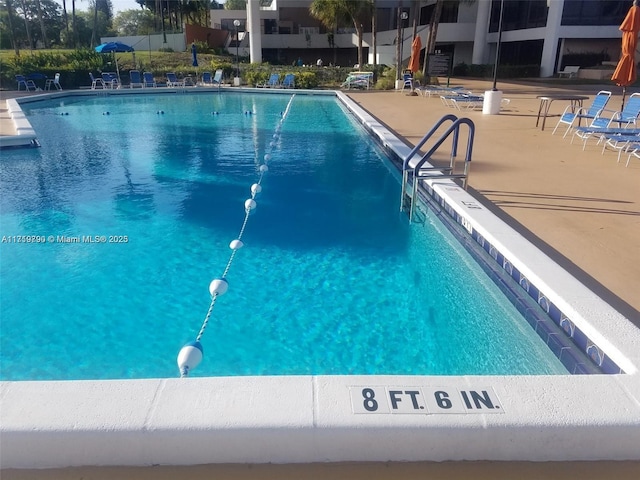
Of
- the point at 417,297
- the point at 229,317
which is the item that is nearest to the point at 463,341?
the point at 417,297

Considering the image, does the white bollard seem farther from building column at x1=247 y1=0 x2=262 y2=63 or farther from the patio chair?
building column at x1=247 y1=0 x2=262 y2=63

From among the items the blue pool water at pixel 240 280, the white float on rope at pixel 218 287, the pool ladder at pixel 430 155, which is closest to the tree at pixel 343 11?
the blue pool water at pixel 240 280

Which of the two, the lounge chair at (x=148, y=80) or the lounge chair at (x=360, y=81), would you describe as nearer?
the lounge chair at (x=360, y=81)

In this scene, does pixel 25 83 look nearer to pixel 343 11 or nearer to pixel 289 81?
pixel 289 81

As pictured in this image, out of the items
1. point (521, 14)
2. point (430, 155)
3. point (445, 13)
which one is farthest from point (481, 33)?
point (430, 155)

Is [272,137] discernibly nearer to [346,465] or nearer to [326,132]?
[326,132]

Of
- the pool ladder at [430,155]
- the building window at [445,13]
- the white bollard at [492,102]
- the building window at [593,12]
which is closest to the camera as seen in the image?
the pool ladder at [430,155]

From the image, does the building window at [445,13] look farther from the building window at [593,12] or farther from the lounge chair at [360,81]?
the lounge chair at [360,81]

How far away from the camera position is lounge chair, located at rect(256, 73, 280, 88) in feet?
73.5

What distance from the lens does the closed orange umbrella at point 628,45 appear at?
8320 millimetres

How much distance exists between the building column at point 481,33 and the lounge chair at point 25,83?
24.2 m

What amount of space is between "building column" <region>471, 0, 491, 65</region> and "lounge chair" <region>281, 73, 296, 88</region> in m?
13.5

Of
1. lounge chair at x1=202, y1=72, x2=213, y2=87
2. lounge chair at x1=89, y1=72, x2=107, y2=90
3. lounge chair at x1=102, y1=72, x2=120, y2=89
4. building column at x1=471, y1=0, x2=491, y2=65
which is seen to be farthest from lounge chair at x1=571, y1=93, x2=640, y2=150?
building column at x1=471, y1=0, x2=491, y2=65

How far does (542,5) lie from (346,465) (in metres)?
30.7
